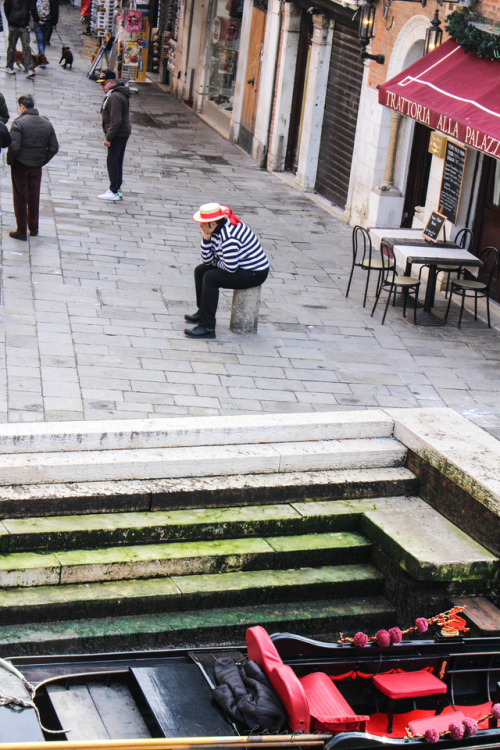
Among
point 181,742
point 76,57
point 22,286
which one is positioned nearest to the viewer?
point 181,742

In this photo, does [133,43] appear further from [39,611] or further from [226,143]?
[39,611]

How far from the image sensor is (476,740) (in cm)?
520

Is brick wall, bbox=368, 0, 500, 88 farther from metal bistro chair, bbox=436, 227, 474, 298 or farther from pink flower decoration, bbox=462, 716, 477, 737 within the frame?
pink flower decoration, bbox=462, 716, 477, 737

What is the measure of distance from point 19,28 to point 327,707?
62.4ft

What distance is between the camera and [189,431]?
295 inches

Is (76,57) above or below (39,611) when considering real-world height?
above

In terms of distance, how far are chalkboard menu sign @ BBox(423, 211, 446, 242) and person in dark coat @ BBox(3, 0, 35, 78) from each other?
12258mm

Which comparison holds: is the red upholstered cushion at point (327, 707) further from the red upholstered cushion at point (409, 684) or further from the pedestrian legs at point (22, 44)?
the pedestrian legs at point (22, 44)

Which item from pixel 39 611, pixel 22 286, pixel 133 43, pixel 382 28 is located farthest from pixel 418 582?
pixel 133 43

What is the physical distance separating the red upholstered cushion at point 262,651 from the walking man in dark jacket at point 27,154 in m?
7.26

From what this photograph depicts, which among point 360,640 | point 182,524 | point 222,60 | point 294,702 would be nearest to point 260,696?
point 294,702

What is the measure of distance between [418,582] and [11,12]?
17022 mm

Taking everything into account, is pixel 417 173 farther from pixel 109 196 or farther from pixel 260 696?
pixel 260 696

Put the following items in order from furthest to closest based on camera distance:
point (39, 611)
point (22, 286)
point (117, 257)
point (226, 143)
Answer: point (226, 143) → point (117, 257) → point (22, 286) → point (39, 611)
